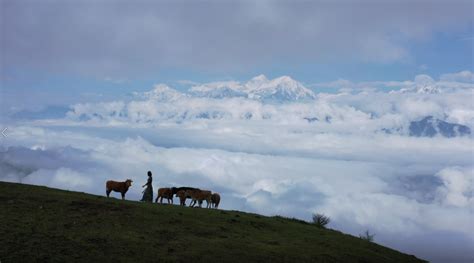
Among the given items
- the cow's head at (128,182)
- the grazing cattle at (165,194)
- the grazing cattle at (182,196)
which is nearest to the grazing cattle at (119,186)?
the cow's head at (128,182)

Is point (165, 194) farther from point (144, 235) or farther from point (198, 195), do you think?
point (144, 235)

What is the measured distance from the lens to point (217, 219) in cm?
3219

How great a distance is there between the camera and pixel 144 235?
87.6ft

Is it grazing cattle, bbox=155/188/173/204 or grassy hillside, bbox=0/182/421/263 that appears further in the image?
grazing cattle, bbox=155/188/173/204

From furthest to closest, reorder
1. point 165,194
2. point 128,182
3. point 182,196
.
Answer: point 165,194 → point 182,196 → point 128,182

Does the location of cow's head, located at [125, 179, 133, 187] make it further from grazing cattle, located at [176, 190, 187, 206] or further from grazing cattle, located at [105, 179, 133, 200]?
grazing cattle, located at [176, 190, 187, 206]

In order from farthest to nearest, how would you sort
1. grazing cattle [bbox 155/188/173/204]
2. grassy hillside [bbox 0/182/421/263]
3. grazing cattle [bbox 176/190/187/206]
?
grazing cattle [bbox 155/188/173/204] → grazing cattle [bbox 176/190/187/206] → grassy hillside [bbox 0/182/421/263]

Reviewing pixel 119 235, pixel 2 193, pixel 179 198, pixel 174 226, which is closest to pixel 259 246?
pixel 174 226

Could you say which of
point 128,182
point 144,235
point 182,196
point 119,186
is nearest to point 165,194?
point 182,196

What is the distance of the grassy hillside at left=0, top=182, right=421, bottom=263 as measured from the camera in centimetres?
2388

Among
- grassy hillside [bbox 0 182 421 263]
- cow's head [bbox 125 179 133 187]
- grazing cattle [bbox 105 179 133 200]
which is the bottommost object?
grassy hillside [bbox 0 182 421 263]

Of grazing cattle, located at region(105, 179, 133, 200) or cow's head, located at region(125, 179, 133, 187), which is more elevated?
cow's head, located at region(125, 179, 133, 187)

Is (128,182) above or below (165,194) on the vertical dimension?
above

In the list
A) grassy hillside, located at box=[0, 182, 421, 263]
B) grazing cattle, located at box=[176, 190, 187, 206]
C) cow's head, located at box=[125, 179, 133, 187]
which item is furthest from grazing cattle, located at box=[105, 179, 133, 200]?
grazing cattle, located at box=[176, 190, 187, 206]
